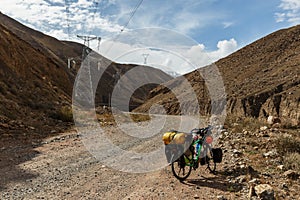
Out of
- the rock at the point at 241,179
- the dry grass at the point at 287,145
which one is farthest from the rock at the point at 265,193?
the dry grass at the point at 287,145

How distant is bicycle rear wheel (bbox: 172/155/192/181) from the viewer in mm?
6879

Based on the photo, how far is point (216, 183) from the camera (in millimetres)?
6668

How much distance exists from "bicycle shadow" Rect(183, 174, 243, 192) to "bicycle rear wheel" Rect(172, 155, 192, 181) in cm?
18

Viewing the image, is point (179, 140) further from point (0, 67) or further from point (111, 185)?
point (0, 67)

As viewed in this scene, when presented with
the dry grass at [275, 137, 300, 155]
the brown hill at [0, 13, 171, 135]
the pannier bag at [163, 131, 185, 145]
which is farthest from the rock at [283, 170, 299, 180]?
the brown hill at [0, 13, 171, 135]

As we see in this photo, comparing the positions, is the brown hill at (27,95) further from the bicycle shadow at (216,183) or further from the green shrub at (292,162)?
the green shrub at (292,162)

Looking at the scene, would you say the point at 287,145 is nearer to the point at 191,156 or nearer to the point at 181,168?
the point at 191,156

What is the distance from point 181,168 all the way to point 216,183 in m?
0.90

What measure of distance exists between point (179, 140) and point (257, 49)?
205 ft

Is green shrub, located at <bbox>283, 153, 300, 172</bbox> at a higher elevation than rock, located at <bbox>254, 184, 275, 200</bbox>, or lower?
higher

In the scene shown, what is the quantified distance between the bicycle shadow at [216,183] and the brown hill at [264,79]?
71.9ft

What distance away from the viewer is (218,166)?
26.5 feet

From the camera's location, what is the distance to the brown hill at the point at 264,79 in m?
34.7

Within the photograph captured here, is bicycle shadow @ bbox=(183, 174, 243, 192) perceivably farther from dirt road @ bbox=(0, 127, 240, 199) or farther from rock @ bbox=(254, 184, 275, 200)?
rock @ bbox=(254, 184, 275, 200)
